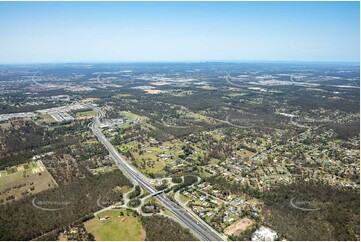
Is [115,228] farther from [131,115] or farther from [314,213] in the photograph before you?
[131,115]

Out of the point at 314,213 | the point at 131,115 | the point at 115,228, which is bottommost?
the point at 115,228

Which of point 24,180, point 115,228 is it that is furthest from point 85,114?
point 115,228

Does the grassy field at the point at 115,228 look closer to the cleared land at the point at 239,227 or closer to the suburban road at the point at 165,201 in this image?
the suburban road at the point at 165,201

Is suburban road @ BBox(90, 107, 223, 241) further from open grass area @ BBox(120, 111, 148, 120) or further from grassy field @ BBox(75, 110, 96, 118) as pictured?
grassy field @ BBox(75, 110, 96, 118)

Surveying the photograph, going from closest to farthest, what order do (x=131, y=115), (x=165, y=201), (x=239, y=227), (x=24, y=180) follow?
1. (x=239, y=227)
2. (x=165, y=201)
3. (x=24, y=180)
4. (x=131, y=115)

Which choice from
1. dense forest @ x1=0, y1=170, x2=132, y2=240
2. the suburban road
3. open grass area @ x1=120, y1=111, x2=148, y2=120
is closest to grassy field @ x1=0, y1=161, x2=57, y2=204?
dense forest @ x1=0, y1=170, x2=132, y2=240

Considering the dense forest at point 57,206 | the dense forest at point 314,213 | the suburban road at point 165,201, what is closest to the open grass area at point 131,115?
the suburban road at point 165,201
